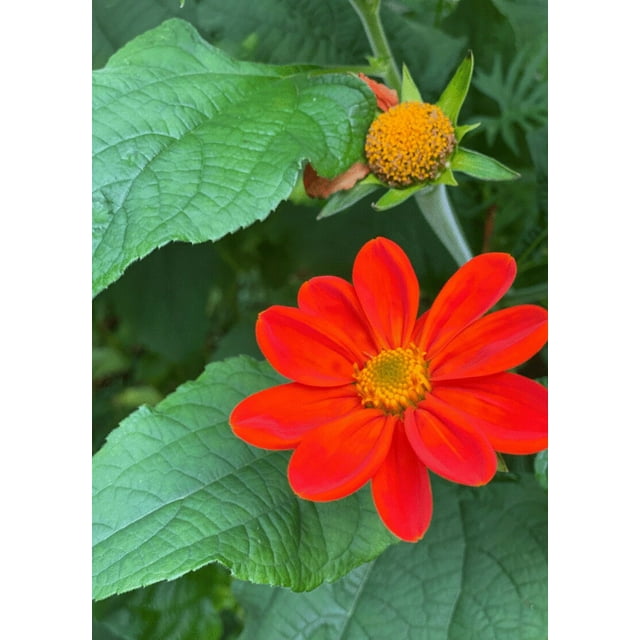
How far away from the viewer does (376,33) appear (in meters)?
0.58

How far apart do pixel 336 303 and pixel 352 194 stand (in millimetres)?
72

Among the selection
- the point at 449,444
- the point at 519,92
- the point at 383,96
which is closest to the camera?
the point at 449,444

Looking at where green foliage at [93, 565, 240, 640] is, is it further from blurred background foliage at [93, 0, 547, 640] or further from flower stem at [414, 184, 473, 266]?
flower stem at [414, 184, 473, 266]

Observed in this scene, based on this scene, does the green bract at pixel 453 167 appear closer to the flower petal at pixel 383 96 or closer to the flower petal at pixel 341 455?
the flower petal at pixel 383 96

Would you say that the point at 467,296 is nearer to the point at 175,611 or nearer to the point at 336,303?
the point at 336,303

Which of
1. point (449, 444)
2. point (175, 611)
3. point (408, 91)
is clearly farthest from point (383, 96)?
point (175, 611)

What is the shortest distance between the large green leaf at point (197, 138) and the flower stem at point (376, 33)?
1.8 inches

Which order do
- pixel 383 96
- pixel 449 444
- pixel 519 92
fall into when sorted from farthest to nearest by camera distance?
1. pixel 519 92
2. pixel 383 96
3. pixel 449 444

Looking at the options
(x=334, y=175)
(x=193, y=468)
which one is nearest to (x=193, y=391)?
(x=193, y=468)

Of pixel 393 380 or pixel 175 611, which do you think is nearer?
pixel 393 380

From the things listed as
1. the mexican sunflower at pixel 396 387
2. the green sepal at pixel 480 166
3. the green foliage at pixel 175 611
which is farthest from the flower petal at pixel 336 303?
the green foliage at pixel 175 611

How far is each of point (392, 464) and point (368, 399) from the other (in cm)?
4

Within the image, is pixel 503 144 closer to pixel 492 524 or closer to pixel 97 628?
pixel 492 524

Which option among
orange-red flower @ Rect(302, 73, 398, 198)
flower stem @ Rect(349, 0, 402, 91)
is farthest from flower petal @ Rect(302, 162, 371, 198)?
flower stem @ Rect(349, 0, 402, 91)
